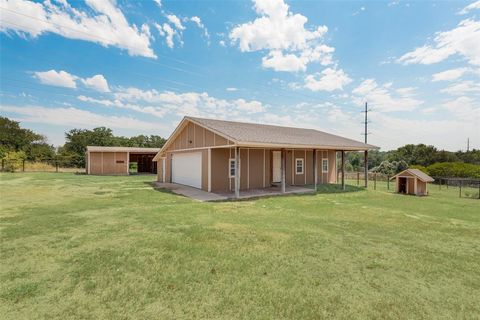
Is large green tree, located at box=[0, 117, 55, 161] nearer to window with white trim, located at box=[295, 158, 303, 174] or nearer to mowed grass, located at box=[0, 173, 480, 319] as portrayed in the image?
window with white trim, located at box=[295, 158, 303, 174]

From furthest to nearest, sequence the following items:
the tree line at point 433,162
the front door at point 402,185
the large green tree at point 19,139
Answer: the large green tree at point 19,139 < the tree line at point 433,162 < the front door at point 402,185

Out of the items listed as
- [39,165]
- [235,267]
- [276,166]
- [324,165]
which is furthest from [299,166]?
[39,165]

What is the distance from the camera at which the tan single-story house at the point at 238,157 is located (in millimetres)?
11570

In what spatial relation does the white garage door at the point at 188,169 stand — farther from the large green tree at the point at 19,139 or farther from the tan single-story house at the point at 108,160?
the large green tree at the point at 19,139

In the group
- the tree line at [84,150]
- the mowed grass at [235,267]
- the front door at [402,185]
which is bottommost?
the mowed grass at [235,267]

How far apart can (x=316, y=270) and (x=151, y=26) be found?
1630 cm

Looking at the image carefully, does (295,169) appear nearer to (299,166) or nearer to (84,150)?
(299,166)

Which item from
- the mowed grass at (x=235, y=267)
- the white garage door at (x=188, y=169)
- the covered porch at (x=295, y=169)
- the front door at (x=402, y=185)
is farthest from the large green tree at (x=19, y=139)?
the front door at (x=402, y=185)

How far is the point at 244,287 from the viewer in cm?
325

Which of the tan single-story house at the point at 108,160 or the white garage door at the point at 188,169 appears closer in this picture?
the white garage door at the point at 188,169

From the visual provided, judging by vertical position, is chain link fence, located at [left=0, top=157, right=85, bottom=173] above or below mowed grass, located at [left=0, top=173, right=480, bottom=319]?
above

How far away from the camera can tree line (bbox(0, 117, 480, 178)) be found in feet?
90.2

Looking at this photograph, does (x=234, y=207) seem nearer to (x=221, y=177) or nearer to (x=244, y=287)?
(x=221, y=177)

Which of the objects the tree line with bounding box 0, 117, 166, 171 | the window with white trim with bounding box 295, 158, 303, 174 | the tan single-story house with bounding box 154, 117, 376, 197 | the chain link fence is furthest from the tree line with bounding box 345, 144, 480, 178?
the tree line with bounding box 0, 117, 166, 171
